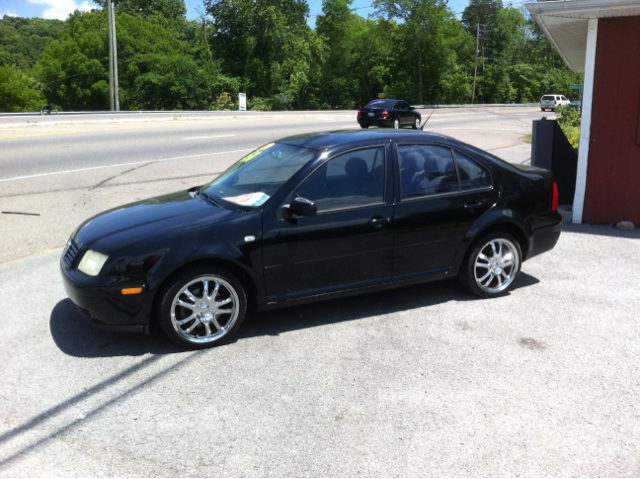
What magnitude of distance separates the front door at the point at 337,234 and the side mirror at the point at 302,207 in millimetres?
105

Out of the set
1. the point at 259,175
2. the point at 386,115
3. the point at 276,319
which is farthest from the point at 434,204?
the point at 386,115

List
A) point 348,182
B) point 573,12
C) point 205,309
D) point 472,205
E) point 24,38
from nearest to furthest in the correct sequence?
point 205,309 → point 348,182 → point 472,205 → point 573,12 → point 24,38

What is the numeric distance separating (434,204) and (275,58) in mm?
63431

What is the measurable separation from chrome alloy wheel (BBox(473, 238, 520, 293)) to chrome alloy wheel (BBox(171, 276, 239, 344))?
7.58 ft

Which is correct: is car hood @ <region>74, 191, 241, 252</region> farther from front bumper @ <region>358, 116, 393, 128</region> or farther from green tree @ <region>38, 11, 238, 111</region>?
green tree @ <region>38, 11, 238, 111</region>

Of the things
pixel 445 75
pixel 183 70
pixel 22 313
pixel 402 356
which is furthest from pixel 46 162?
pixel 445 75

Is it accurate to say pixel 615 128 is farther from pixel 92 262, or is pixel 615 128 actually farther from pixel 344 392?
pixel 92 262

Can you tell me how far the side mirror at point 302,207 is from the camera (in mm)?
4457

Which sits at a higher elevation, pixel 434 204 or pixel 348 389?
pixel 434 204

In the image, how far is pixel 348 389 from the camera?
12.7 ft

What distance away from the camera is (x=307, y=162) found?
15.8ft

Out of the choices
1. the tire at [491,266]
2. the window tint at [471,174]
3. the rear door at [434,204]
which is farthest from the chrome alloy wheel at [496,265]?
the window tint at [471,174]

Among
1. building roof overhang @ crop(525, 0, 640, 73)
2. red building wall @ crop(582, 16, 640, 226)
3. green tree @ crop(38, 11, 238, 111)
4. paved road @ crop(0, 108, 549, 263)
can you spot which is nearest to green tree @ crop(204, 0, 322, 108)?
green tree @ crop(38, 11, 238, 111)

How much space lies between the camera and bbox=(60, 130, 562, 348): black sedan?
13.9ft
